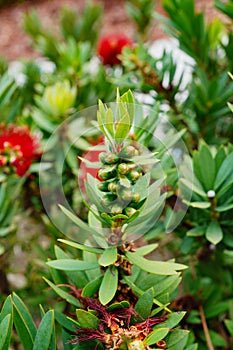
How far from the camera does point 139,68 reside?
0.84 m

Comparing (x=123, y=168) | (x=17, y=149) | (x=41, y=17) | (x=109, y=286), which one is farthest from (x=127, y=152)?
(x=41, y=17)

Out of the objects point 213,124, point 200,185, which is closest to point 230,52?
point 213,124

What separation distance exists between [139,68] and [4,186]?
0.29 metres

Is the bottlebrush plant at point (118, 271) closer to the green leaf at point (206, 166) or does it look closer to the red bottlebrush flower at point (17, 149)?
the green leaf at point (206, 166)

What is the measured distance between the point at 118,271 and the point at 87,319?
71mm

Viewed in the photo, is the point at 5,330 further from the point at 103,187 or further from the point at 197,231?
the point at 197,231

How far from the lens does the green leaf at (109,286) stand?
0.49 metres

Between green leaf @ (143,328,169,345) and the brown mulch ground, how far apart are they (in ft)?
10.1

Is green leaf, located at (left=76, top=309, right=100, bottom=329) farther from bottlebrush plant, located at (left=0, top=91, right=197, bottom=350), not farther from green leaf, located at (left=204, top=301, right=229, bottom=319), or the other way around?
green leaf, located at (left=204, top=301, right=229, bottom=319)

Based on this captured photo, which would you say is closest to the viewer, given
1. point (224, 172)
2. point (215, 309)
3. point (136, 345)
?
point (136, 345)

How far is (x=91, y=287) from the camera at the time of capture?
533 millimetres

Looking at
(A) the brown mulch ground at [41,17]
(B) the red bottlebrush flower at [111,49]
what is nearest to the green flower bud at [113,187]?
(B) the red bottlebrush flower at [111,49]

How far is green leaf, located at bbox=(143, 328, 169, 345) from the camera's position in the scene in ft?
1.51

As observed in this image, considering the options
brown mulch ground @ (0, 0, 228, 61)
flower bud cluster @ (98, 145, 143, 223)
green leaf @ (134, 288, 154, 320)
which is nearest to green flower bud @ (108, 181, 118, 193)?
flower bud cluster @ (98, 145, 143, 223)
